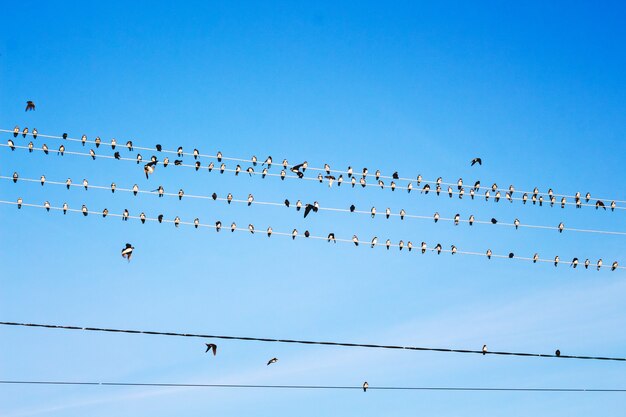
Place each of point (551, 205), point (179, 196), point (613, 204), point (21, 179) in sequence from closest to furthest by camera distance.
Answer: point (21, 179), point (179, 196), point (551, 205), point (613, 204)

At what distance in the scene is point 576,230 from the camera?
21625 millimetres

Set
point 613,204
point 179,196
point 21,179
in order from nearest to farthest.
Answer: point 21,179
point 179,196
point 613,204

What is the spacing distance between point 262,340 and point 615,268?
1398cm

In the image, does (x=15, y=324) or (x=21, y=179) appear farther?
(x=21, y=179)

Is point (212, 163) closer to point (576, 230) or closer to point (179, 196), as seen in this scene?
point (179, 196)

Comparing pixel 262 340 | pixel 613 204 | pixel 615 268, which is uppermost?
pixel 613 204

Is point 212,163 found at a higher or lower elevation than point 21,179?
higher

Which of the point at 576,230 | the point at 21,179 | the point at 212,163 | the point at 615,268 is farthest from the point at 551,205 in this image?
the point at 21,179

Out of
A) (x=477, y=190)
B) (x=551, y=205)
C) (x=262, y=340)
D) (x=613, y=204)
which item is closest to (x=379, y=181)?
(x=477, y=190)

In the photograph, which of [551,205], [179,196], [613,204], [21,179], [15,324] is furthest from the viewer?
[613,204]

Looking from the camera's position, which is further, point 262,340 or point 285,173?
point 285,173

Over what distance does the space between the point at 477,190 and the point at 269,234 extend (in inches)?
279

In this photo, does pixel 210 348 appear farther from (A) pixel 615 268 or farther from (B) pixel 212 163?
(A) pixel 615 268

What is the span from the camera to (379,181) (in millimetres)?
25984
